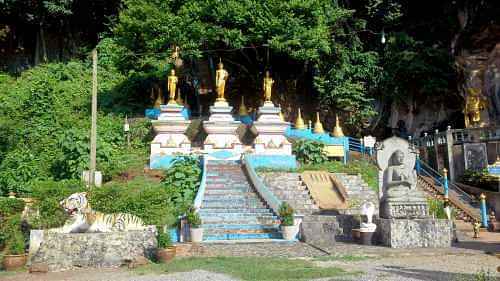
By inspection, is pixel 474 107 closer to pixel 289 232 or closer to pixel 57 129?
pixel 289 232

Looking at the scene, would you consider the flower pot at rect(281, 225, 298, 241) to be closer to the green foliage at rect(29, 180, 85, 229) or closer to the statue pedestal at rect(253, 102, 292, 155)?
the green foliage at rect(29, 180, 85, 229)

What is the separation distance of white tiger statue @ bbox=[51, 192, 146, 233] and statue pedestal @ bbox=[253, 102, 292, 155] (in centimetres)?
1118

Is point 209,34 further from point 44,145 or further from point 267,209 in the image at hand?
point 267,209

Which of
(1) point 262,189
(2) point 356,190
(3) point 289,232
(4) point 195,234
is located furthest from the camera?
(2) point 356,190

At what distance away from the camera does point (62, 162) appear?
17125 mm

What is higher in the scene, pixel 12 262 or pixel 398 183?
pixel 398 183

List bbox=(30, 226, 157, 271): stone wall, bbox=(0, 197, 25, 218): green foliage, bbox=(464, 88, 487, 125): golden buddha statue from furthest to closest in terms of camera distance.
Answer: bbox=(464, 88, 487, 125): golden buddha statue, bbox=(0, 197, 25, 218): green foliage, bbox=(30, 226, 157, 271): stone wall

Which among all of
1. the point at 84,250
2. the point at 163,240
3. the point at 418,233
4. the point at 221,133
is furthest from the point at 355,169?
the point at 84,250

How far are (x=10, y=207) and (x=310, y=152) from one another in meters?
12.3

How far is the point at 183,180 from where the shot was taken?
15094 millimetres

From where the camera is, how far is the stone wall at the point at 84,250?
8484 mm

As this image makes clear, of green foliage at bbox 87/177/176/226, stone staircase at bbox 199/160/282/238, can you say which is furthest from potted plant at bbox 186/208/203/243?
green foliage at bbox 87/177/176/226

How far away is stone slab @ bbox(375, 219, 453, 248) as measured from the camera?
10234 mm

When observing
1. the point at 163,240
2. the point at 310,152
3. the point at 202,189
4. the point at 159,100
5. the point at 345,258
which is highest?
the point at 159,100
